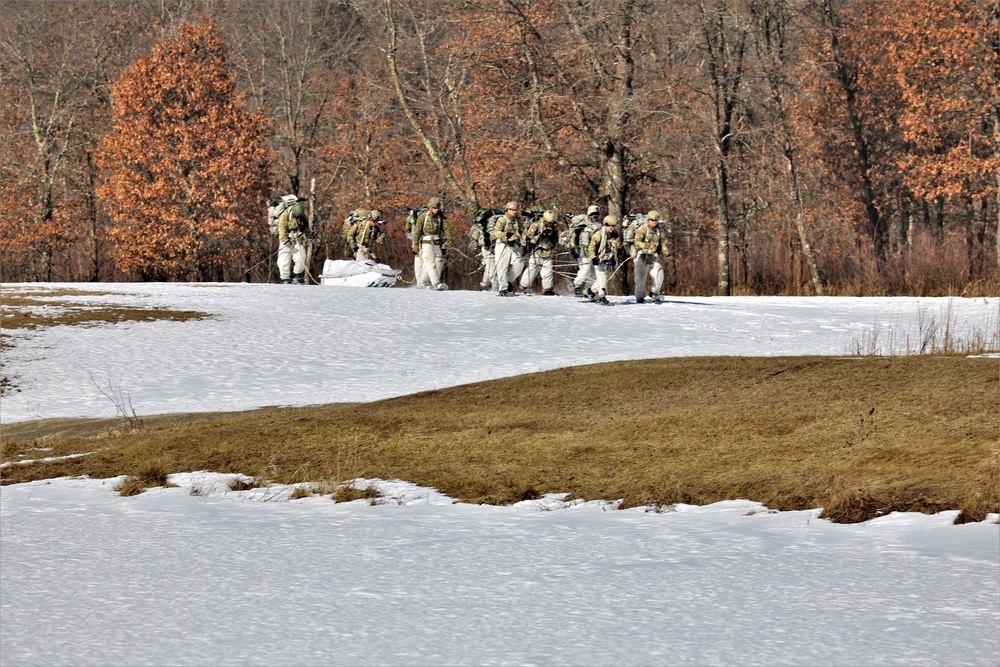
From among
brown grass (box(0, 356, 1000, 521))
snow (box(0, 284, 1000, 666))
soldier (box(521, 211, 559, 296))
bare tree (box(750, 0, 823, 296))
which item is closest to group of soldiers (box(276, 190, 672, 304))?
soldier (box(521, 211, 559, 296))

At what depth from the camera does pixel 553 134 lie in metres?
36.8

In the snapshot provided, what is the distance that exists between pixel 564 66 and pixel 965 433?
2606 centimetres

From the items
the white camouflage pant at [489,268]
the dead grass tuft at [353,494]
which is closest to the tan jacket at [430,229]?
the white camouflage pant at [489,268]

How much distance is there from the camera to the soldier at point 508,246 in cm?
2694

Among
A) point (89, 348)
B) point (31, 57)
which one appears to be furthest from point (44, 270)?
point (89, 348)

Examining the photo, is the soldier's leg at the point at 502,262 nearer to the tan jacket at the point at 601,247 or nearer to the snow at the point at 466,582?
the tan jacket at the point at 601,247

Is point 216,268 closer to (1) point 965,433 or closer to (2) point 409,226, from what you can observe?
(2) point 409,226

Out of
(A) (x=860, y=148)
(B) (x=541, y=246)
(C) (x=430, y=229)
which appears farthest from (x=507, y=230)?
(A) (x=860, y=148)

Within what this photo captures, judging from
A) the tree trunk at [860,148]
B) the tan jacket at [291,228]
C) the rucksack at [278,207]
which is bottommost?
the tan jacket at [291,228]

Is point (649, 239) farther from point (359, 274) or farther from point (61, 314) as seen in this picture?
point (61, 314)

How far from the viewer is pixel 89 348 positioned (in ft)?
62.6

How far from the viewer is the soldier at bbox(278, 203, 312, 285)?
29844mm

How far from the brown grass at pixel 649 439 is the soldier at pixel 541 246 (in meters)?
11.3

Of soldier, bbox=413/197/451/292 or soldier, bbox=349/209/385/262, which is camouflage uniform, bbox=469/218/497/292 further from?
soldier, bbox=349/209/385/262
